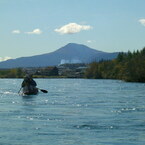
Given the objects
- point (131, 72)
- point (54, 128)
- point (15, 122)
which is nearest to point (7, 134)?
point (54, 128)

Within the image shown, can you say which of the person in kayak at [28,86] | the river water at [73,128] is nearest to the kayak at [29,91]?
the person in kayak at [28,86]

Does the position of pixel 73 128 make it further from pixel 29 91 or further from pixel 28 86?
pixel 28 86

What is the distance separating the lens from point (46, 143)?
32.2 metres

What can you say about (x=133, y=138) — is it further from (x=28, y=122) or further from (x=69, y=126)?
(x=28, y=122)

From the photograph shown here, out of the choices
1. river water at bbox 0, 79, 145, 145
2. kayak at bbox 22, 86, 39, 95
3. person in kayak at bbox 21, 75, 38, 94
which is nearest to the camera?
river water at bbox 0, 79, 145, 145

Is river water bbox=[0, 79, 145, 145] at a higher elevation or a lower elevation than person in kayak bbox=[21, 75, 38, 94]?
A: lower

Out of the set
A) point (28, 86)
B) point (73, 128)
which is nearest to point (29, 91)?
point (28, 86)

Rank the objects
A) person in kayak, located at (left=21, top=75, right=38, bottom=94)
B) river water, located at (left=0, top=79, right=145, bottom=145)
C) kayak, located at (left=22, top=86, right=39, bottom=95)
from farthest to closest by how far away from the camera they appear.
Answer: person in kayak, located at (left=21, top=75, right=38, bottom=94) → kayak, located at (left=22, top=86, right=39, bottom=95) → river water, located at (left=0, top=79, right=145, bottom=145)

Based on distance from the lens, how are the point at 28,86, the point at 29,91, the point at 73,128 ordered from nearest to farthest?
the point at 73,128 → the point at 29,91 → the point at 28,86

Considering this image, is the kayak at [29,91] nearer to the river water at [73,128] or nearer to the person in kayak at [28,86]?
the person in kayak at [28,86]

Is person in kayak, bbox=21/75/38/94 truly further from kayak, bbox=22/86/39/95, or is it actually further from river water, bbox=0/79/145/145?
river water, bbox=0/79/145/145

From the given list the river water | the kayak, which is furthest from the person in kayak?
the river water

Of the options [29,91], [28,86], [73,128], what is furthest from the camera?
[28,86]

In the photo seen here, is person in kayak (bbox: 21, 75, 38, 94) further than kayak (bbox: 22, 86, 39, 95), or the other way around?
person in kayak (bbox: 21, 75, 38, 94)
